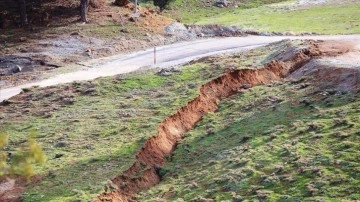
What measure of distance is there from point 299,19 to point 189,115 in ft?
110

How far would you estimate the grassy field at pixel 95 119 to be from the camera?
26.9m

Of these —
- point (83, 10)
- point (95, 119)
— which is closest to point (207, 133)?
point (95, 119)

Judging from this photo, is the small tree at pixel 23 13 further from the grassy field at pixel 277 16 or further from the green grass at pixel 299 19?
the green grass at pixel 299 19

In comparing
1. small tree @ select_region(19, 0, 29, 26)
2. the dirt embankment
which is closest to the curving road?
the dirt embankment

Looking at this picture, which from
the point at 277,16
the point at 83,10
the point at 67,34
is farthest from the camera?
the point at 277,16

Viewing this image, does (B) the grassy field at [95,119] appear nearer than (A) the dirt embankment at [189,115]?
No

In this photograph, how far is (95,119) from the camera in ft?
112

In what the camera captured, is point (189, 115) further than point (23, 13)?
No

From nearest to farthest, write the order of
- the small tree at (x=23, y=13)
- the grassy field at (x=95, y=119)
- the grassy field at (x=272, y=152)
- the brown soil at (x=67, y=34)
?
the grassy field at (x=272, y=152)
the grassy field at (x=95, y=119)
the brown soil at (x=67, y=34)
the small tree at (x=23, y=13)

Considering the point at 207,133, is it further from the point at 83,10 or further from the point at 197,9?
the point at 197,9

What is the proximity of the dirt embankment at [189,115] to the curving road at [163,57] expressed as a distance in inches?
359

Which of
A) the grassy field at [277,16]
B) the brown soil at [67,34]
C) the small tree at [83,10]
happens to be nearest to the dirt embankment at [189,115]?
the grassy field at [277,16]

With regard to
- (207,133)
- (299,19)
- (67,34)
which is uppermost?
(67,34)

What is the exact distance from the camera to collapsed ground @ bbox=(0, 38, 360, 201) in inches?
920
